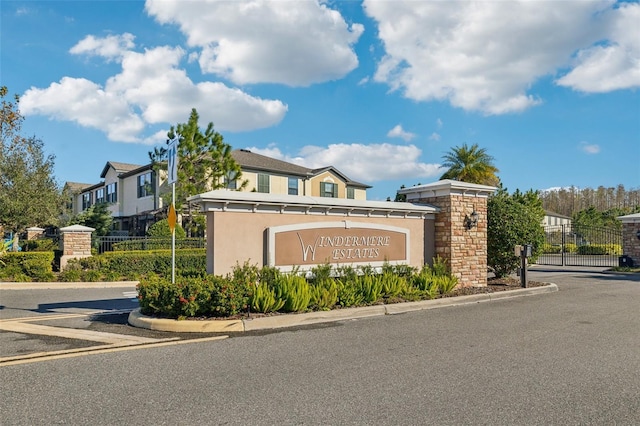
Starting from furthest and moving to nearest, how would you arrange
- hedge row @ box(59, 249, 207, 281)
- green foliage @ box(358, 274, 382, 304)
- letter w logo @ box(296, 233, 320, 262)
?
hedge row @ box(59, 249, 207, 281)
letter w logo @ box(296, 233, 320, 262)
green foliage @ box(358, 274, 382, 304)

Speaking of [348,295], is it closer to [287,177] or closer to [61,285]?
[61,285]

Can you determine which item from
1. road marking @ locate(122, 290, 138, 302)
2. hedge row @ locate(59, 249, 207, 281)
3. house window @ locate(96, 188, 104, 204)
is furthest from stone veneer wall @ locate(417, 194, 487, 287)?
house window @ locate(96, 188, 104, 204)

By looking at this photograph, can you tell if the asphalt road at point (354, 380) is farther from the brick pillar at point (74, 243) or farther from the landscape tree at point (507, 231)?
the brick pillar at point (74, 243)

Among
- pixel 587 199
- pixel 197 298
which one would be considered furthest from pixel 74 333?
pixel 587 199

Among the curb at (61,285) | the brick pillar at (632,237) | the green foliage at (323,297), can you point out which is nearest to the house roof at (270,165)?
the curb at (61,285)

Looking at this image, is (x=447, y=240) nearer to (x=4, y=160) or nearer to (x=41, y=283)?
(x=41, y=283)

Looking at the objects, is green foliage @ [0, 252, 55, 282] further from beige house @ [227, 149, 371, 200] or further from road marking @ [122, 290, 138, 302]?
beige house @ [227, 149, 371, 200]

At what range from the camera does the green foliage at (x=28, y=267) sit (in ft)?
59.9

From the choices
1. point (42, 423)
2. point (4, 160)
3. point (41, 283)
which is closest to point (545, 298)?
point (42, 423)

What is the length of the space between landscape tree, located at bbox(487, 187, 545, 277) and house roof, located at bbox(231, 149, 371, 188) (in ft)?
75.6

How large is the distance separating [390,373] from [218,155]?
23195mm

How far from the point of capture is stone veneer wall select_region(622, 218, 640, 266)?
78.7 ft

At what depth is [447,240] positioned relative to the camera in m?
13.6

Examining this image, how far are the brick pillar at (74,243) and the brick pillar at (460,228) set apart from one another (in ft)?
43.5
